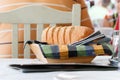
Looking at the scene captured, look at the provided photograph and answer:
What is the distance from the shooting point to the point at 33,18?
3.62 ft

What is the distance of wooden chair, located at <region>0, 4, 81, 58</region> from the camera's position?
1.07 m

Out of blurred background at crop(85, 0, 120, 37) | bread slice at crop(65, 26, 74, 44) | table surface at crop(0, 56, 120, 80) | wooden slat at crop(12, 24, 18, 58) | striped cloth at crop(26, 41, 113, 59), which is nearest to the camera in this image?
table surface at crop(0, 56, 120, 80)

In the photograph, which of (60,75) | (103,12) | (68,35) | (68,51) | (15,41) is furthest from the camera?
(103,12)

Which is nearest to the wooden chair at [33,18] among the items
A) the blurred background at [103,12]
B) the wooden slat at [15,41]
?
the wooden slat at [15,41]

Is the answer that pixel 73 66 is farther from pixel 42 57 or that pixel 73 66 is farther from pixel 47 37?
pixel 47 37

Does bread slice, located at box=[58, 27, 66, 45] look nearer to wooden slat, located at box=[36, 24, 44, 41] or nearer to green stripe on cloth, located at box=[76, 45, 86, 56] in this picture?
green stripe on cloth, located at box=[76, 45, 86, 56]

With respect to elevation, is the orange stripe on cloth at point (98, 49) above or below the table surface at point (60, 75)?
above

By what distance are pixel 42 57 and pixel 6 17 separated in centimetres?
45

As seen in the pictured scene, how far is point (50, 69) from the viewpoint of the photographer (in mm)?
542

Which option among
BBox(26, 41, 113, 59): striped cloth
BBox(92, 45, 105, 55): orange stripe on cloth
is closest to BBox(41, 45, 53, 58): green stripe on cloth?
BBox(26, 41, 113, 59): striped cloth

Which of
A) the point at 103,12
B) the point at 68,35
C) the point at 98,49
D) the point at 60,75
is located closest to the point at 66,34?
the point at 68,35

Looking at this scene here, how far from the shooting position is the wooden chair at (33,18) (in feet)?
3.51

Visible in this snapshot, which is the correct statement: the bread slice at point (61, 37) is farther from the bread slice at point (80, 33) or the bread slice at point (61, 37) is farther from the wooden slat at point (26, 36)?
the wooden slat at point (26, 36)

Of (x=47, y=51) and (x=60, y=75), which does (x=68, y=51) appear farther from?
(x=60, y=75)
